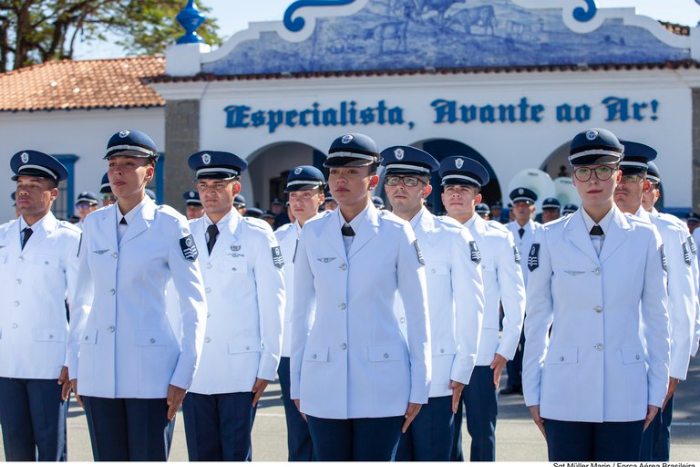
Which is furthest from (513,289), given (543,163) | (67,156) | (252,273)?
(67,156)

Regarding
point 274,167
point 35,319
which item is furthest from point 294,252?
point 274,167

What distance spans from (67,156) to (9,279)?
67.2ft

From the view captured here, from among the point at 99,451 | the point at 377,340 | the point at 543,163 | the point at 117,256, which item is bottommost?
the point at 99,451

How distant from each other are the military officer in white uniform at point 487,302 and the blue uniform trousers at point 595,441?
5.83ft

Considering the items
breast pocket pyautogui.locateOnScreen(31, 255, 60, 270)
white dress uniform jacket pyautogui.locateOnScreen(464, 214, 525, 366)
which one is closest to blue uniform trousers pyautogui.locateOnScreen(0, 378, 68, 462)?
breast pocket pyautogui.locateOnScreen(31, 255, 60, 270)

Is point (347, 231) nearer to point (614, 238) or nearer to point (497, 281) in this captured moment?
point (614, 238)

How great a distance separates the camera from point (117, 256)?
15.9ft

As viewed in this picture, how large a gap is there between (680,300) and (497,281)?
166 cm

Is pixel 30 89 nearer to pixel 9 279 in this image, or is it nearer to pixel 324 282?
pixel 9 279

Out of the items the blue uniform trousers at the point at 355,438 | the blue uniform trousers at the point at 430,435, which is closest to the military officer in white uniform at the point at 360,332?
the blue uniform trousers at the point at 355,438

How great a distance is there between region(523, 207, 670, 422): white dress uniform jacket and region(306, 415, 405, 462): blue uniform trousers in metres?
0.76

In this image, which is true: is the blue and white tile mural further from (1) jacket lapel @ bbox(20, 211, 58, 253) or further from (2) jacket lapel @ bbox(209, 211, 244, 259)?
(1) jacket lapel @ bbox(20, 211, 58, 253)

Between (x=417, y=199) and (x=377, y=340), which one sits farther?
(x=417, y=199)

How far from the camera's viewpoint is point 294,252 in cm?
780
